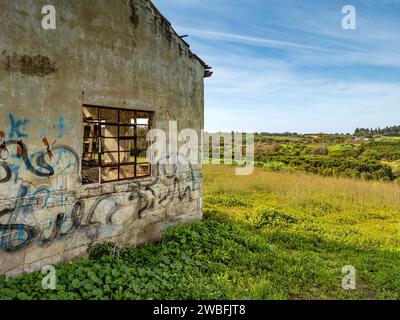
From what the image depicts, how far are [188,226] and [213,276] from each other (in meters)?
2.05

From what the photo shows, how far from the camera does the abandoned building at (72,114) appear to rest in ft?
13.7

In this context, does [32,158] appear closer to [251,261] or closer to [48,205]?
[48,205]

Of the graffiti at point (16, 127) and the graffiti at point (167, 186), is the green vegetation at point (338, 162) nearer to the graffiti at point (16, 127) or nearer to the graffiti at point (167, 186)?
the graffiti at point (167, 186)

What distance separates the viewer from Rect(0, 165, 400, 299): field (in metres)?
4.27

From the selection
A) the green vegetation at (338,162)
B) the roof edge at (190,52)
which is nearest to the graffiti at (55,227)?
the roof edge at (190,52)

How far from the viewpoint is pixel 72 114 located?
16.0 feet

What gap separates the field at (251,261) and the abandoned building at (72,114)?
46 cm

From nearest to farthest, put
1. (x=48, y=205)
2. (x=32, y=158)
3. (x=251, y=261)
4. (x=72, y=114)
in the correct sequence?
(x=32, y=158), (x=48, y=205), (x=72, y=114), (x=251, y=261)

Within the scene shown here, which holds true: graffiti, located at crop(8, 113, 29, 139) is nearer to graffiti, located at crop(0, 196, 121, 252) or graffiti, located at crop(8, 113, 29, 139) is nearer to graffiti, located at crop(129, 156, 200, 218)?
graffiti, located at crop(0, 196, 121, 252)

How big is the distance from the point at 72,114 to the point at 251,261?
434cm

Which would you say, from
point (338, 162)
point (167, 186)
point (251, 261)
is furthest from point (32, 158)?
point (338, 162)

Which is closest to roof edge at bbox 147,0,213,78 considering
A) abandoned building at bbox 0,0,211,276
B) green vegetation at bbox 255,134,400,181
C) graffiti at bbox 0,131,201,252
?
abandoned building at bbox 0,0,211,276
